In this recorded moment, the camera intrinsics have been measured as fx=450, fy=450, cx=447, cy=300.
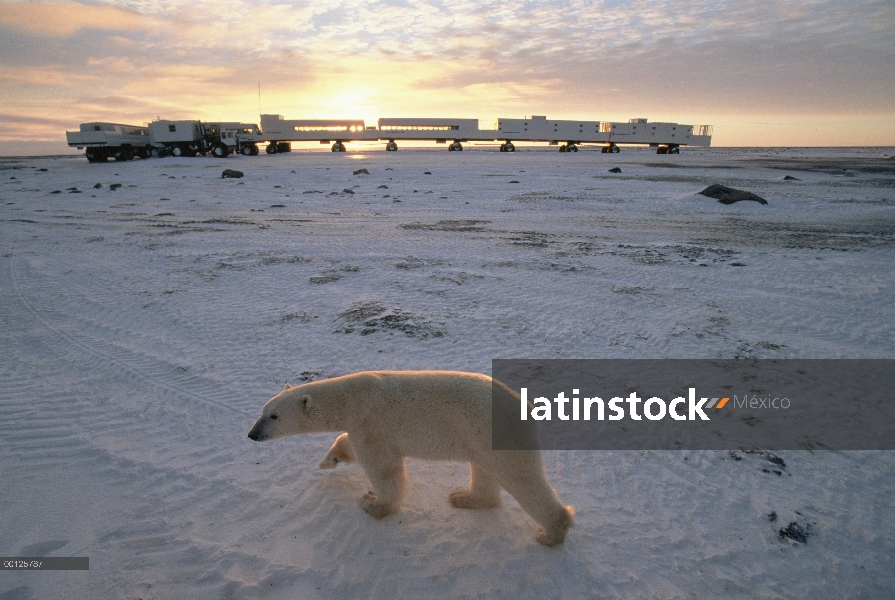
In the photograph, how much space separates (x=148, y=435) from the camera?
5.05 m

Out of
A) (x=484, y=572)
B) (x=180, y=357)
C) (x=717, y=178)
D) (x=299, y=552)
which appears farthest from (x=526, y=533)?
(x=717, y=178)

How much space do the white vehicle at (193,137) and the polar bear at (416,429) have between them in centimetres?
6411

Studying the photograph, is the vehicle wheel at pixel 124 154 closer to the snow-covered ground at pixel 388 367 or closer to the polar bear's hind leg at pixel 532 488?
the snow-covered ground at pixel 388 367

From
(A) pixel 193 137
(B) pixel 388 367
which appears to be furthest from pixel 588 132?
(B) pixel 388 367

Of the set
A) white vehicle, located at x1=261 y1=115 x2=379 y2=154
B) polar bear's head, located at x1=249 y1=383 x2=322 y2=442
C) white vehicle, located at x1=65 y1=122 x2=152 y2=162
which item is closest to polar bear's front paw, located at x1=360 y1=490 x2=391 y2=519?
polar bear's head, located at x1=249 y1=383 x2=322 y2=442

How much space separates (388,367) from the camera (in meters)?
6.42

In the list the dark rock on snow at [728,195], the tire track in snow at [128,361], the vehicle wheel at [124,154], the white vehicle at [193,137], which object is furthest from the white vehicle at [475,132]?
the tire track in snow at [128,361]

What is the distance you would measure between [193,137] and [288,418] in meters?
64.7

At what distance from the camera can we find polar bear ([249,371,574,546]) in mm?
3361

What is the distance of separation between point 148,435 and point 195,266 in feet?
24.3

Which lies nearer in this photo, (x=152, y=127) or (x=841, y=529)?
(x=841, y=529)

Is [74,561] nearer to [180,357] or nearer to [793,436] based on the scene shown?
[180,357]

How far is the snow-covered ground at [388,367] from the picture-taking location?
3508 mm

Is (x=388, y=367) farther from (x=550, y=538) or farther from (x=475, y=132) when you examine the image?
(x=475, y=132)
